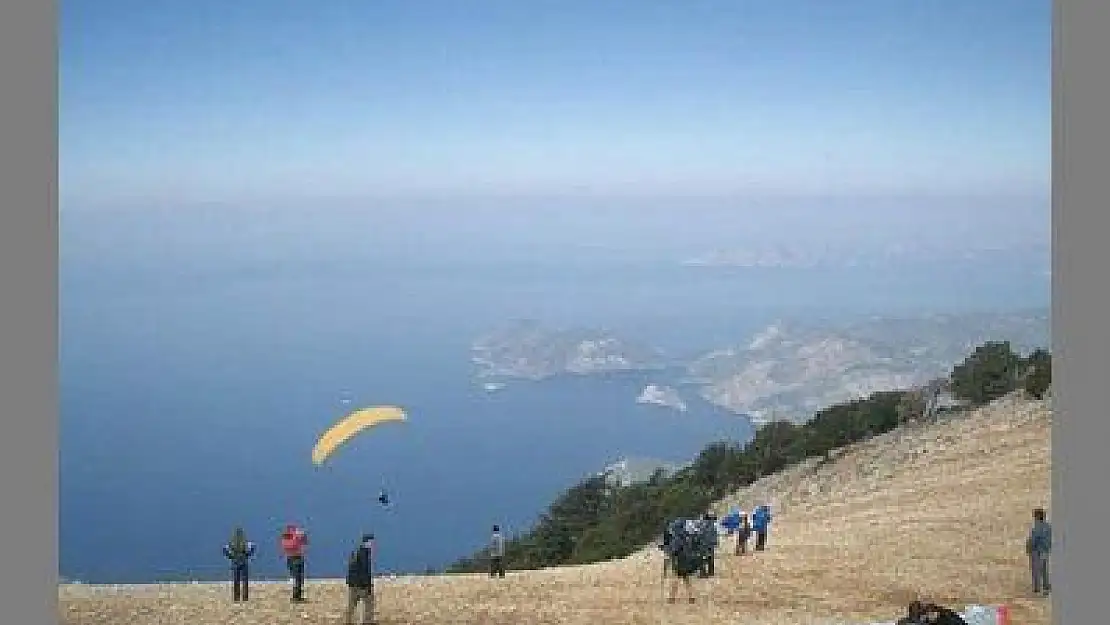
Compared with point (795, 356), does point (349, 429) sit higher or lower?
lower

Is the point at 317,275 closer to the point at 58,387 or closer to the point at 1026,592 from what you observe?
the point at 58,387

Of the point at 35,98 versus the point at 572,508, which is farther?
the point at 572,508

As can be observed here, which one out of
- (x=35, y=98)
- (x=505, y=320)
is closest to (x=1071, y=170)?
(x=505, y=320)

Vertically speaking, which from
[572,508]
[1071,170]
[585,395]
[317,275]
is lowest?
[572,508]

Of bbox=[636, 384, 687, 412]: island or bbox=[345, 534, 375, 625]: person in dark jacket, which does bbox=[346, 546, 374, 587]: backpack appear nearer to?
bbox=[345, 534, 375, 625]: person in dark jacket

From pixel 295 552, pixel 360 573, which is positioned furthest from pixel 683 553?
pixel 295 552

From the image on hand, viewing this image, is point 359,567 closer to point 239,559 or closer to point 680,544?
point 239,559

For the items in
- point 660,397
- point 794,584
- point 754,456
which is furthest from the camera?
point 754,456
